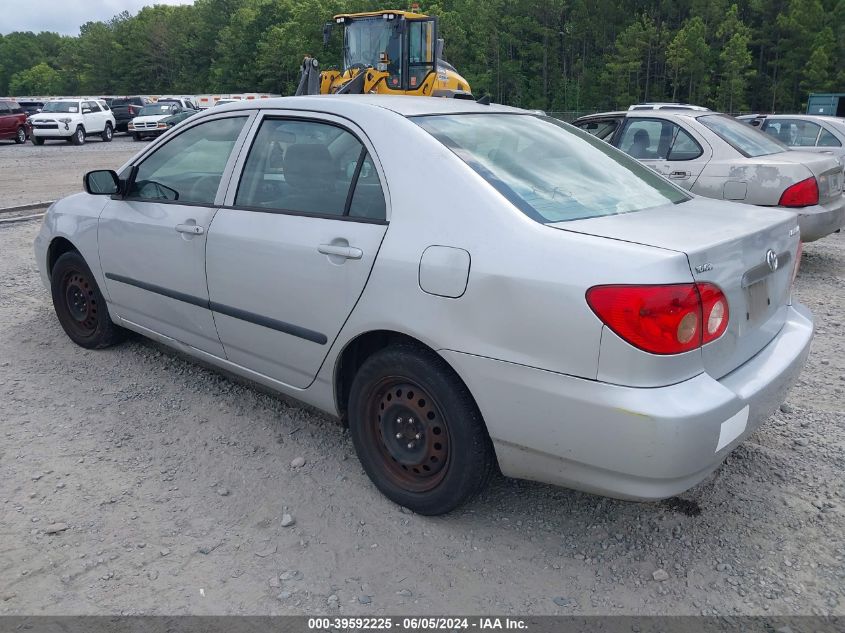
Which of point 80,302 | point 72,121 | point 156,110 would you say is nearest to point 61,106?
point 72,121

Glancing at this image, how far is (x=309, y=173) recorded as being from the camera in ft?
10.9

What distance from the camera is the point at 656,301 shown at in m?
2.25

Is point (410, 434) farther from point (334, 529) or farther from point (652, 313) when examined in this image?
point (652, 313)

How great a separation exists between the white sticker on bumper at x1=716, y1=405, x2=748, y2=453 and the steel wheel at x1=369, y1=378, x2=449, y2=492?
97 centimetres

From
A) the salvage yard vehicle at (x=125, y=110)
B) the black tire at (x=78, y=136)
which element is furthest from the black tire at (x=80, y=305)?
the salvage yard vehicle at (x=125, y=110)

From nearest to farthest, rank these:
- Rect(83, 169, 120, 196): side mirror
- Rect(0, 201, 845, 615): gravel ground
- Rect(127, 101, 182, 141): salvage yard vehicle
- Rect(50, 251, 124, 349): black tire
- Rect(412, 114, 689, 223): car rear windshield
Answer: Rect(0, 201, 845, 615): gravel ground < Rect(412, 114, 689, 223): car rear windshield < Rect(83, 169, 120, 196): side mirror < Rect(50, 251, 124, 349): black tire < Rect(127, 101, 182, 141): salvage yard vehicle

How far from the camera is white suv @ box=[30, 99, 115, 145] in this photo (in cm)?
2861

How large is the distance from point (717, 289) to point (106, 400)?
131 inches

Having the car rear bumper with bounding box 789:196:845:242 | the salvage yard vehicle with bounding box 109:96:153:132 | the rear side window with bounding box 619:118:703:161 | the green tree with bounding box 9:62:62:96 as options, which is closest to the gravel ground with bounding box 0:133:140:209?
the salvage yard vehicle with bounding box 109:96:153:132

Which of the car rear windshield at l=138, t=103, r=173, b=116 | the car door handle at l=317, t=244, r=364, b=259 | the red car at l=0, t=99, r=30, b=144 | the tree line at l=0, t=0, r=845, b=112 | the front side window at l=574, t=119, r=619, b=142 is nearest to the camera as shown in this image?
the car door handle at l=317, t=244, r=364, b=259

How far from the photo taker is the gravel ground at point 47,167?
13.4m

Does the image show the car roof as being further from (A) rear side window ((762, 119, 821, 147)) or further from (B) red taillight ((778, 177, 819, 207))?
(A) rear side window ((762, 119, 821, 147))

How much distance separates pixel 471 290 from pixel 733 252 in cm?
93

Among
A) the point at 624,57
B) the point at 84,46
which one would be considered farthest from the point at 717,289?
the point at 84,46
